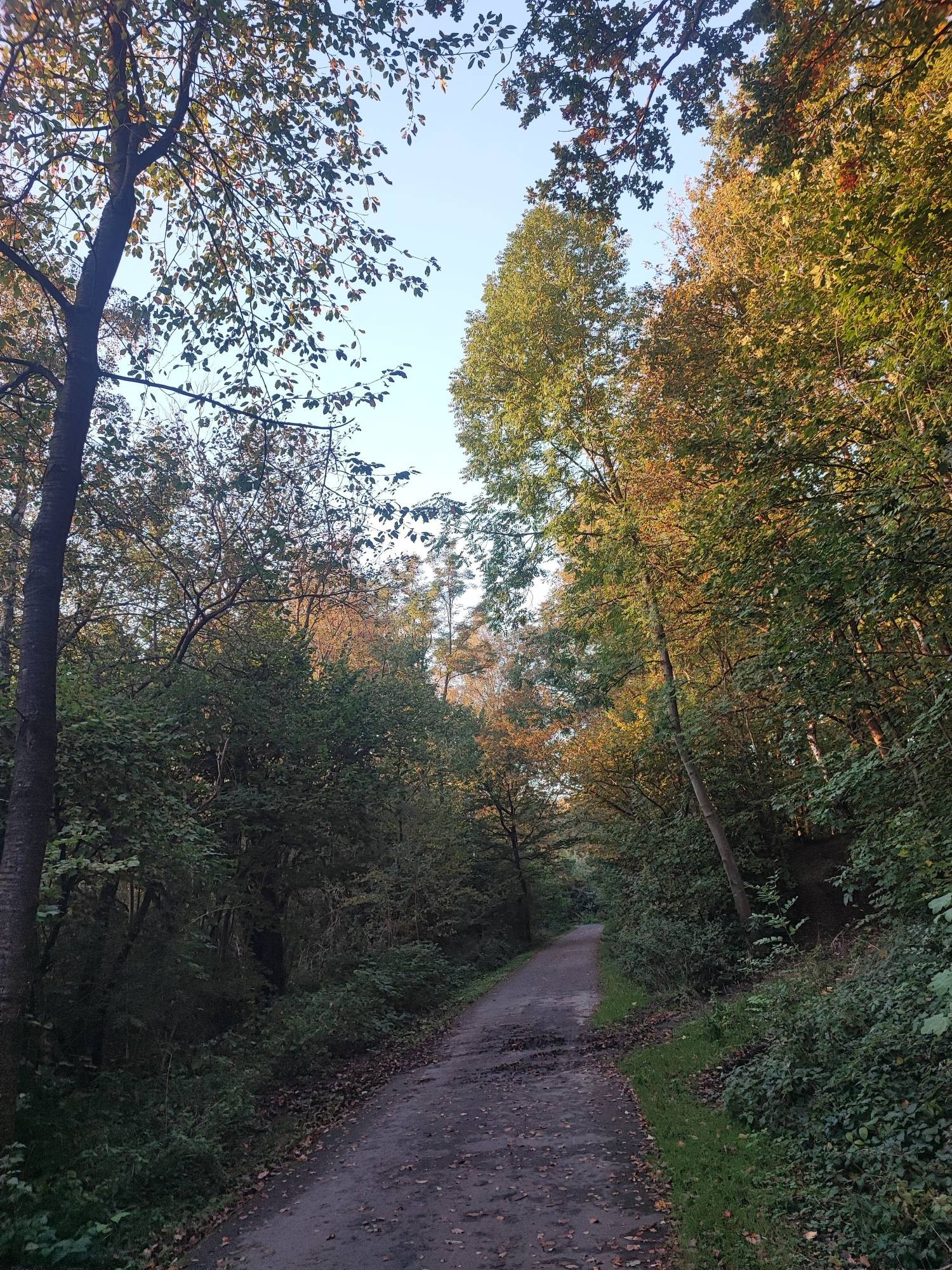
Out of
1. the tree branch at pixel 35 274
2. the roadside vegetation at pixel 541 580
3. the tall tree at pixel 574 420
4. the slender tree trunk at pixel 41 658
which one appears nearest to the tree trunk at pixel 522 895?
the roadside vegetation at pixel 541 580

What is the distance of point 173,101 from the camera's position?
7.13 meters

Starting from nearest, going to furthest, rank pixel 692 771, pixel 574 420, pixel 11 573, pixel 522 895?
pixel 11 573, pixel 692 771, pixel 574 420, pixel 522 895

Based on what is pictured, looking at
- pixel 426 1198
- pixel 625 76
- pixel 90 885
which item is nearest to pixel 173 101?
pixel 625 76

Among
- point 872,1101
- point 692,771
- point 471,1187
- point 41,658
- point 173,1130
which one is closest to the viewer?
point 872,1101

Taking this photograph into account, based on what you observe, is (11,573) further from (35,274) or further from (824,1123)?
(824,1123)

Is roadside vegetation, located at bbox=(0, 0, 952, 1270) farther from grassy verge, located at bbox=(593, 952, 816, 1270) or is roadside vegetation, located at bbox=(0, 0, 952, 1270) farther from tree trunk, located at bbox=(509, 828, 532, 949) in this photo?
tree trunk, located at bbox=(509, 828, 532, 949)

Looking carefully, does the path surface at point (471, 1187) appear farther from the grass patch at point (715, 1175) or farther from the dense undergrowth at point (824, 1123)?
the dense undergrowth at point (824, 1123)

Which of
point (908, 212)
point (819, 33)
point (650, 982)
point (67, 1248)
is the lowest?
point (650, 982)

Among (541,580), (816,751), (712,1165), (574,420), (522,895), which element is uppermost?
(574,420)

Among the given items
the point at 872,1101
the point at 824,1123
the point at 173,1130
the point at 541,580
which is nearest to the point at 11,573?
the point at 173,1130

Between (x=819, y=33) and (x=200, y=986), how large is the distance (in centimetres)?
1335

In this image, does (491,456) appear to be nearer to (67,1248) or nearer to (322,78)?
(322,78)

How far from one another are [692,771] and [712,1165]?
7.70 metres

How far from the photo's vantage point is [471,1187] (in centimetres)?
589
